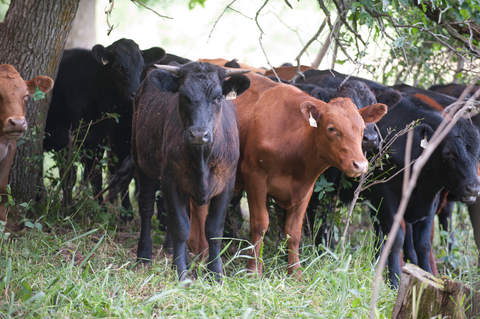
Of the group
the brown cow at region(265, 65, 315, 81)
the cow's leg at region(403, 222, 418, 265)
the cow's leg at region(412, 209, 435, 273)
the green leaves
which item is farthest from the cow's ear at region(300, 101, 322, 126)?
the brown cow at region(265, 65, 315, 81)

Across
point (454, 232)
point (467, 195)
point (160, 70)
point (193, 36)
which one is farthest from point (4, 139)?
point (193, 36)

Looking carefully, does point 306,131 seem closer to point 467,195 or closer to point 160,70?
point 160,70

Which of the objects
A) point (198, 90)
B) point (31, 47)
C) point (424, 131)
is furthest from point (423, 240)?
point (31, 47)

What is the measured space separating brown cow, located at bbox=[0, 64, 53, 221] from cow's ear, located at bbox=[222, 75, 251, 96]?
1.72 metres

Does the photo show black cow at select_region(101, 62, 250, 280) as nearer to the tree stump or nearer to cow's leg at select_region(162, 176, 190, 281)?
cow's leg at select_region(162, 176, 190, 281)

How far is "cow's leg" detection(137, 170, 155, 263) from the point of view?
4.74 meters

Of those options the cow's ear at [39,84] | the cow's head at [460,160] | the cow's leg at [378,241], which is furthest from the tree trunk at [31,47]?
the cow's head at [460,160]

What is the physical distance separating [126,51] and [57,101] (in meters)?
1.13

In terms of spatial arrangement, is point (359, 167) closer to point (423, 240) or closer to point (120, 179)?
point (423, 240)

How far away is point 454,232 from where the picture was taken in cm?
712

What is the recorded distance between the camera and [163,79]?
12.6 ft

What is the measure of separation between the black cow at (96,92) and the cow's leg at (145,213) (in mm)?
1339

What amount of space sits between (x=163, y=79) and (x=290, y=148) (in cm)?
132

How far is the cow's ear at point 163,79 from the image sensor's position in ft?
12.5
